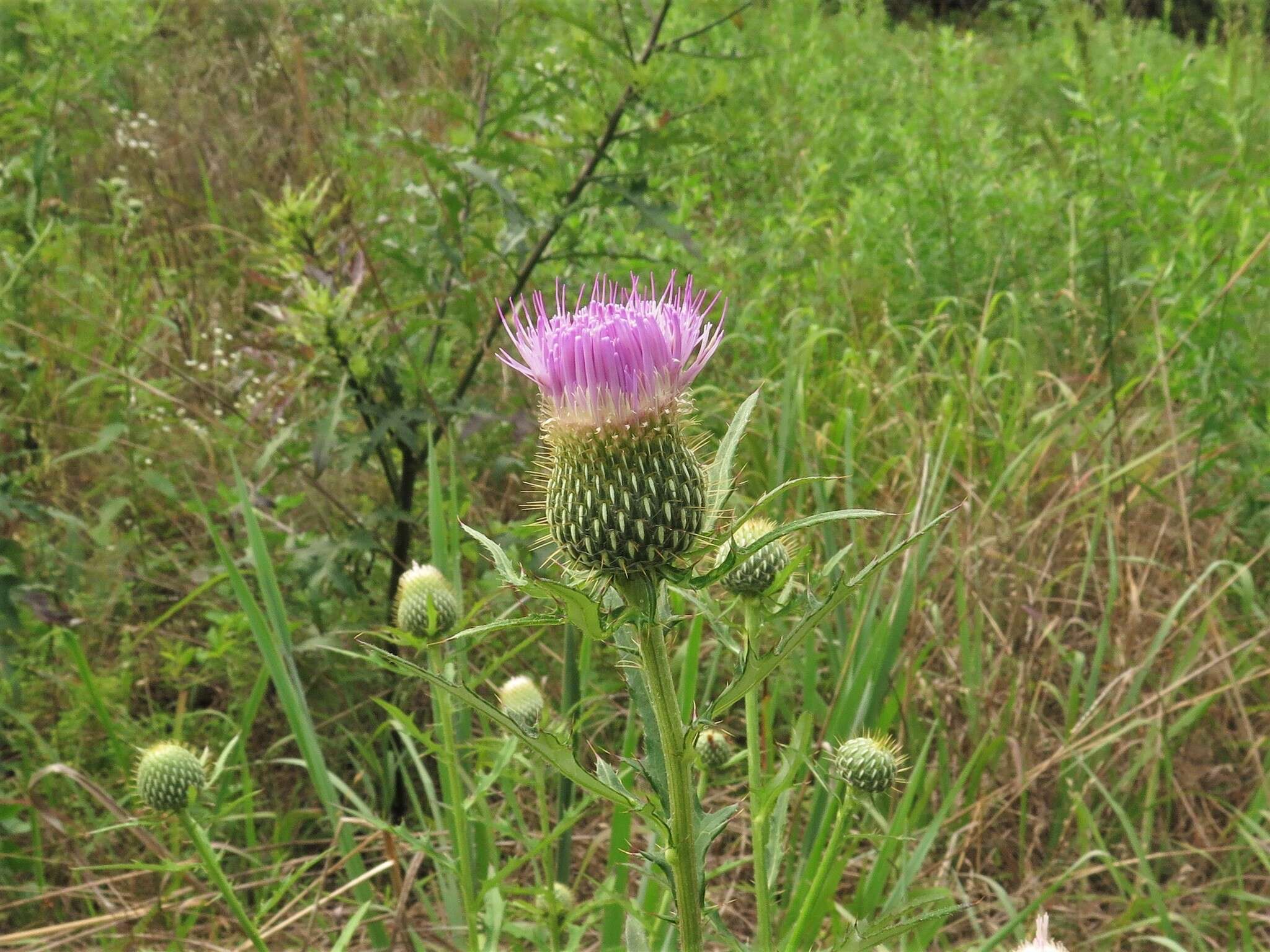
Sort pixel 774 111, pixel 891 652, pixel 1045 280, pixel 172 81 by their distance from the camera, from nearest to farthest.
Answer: pixel 891 652, pixel 1045 280, pixel 774 111, pixel 172 81

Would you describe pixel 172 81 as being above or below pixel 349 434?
above

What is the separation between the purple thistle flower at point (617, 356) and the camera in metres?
1.45

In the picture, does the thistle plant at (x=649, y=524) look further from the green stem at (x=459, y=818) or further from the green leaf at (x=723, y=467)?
the green stem at (x=459, y=818)

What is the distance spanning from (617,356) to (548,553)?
1780mm

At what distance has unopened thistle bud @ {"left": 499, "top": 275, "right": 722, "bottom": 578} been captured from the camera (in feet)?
4.71

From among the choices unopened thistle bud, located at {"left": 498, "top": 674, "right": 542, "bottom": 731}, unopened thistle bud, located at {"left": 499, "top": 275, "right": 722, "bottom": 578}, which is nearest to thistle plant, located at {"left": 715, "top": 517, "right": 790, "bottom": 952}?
unopened thistle bud, located at {"left": 499, "top": 275, "right": 722, "bottom": 578}

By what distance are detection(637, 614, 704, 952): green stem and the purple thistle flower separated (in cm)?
31

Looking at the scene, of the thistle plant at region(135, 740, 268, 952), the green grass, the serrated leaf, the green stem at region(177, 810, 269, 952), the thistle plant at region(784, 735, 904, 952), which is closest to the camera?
the serrated leaf

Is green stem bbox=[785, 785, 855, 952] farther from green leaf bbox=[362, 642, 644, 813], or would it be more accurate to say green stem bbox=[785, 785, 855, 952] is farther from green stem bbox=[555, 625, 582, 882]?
green stem bbox=[555, 625, 582, 882]

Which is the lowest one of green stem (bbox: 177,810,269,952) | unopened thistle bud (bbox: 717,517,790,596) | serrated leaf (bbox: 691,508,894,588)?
green stem (bbox: 177,810,269,952)

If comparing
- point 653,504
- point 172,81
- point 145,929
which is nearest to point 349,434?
point 145,929

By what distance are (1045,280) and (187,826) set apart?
13.3 feet

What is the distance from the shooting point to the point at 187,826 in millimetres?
1934

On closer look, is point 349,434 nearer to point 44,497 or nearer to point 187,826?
point 44,497
